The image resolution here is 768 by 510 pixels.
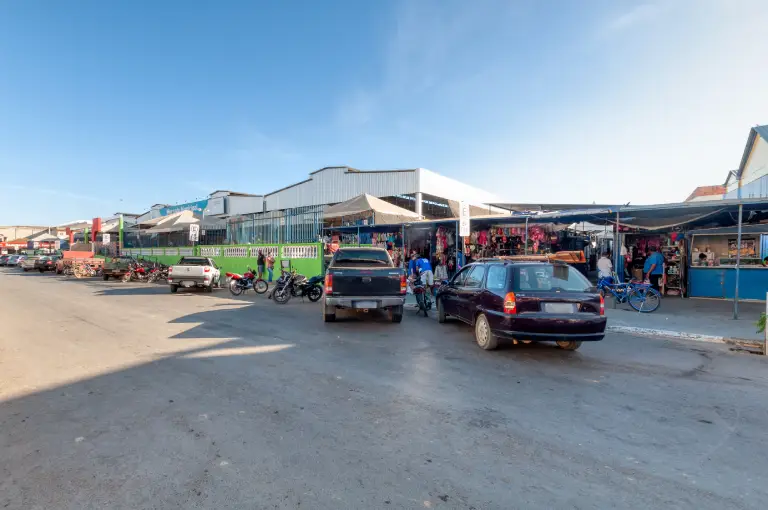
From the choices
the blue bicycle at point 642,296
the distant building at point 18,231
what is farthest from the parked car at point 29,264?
the distant building at point 18,231

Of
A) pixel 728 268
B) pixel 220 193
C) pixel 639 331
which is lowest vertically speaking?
pixel 639 331

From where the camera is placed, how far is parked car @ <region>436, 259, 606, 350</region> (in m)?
6.46

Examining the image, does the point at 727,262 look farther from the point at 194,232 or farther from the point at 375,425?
the point at 194,232

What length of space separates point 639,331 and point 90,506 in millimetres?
10032

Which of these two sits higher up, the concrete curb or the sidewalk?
the sidewalk

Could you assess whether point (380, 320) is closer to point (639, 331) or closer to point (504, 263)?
point (504, 263)

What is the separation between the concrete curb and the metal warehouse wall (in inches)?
747

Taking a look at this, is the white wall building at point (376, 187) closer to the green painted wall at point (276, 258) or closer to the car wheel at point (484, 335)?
the green painted wall at point (276, 258)

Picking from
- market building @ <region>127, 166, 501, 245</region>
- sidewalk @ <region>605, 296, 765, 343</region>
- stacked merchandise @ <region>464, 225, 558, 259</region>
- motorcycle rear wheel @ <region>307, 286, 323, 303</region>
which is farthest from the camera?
market building @ <region>127, 166, 501, 245</region>

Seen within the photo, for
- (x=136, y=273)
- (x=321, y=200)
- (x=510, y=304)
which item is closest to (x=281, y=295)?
(x=510, y=304)

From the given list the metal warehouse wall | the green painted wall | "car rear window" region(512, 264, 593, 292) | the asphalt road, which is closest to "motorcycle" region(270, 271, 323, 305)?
the green painted wall

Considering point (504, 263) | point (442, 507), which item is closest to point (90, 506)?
point (442, 507)

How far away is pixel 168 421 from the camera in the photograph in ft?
13.3

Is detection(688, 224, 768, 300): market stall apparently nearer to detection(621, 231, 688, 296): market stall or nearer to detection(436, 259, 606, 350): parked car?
detection(621, 231, 688, 296): market stall
